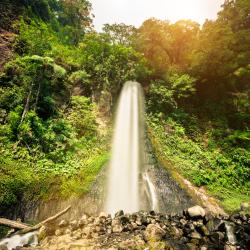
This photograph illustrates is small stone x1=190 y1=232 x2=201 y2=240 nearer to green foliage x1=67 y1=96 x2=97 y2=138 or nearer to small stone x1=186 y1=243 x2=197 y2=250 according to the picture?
small stone x1=186 y1=243 x2=197 y2=250

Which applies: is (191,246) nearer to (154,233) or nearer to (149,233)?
(154,233)

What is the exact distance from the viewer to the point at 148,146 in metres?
16.0

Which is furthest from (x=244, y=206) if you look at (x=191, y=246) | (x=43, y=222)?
(x=43, y=222)

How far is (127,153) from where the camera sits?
51.9 feet

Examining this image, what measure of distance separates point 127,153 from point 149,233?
7929 mm

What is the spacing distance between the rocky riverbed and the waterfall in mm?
3185

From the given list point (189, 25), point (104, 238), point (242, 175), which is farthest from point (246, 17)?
point (104, 238)

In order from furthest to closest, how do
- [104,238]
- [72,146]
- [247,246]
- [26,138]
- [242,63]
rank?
[242,63] < [72,146] < [26,138] < [247,246] < [104,238]

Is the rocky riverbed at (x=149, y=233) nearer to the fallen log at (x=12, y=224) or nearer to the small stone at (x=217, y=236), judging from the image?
the small stone at (x=217, y=236)

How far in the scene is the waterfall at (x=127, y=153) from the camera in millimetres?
13031

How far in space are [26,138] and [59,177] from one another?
267cm

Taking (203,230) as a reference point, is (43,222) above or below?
above

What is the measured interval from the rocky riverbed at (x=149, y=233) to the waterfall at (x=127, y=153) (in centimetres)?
318

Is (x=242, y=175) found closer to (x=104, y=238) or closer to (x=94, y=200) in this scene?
(x=94, y=200)
